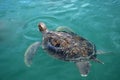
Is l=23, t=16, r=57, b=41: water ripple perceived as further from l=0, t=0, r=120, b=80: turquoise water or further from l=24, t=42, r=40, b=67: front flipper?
l=24, t=42, r=40, b=67: front flipper

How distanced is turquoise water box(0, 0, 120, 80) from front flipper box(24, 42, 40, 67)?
0.45 ft

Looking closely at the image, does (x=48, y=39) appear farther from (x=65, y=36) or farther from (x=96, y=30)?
(x=96, y=30)

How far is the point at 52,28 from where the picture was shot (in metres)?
6.23

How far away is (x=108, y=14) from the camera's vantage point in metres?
6.86

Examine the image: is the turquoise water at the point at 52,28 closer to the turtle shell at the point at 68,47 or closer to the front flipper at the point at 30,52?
the front flipper at the point at 30,52

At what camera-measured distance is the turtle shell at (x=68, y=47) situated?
173 inches

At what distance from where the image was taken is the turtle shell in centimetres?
438

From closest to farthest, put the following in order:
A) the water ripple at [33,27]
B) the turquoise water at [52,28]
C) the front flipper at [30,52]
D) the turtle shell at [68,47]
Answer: the turtle shell at [68,47]
the turquoise water at [52,28]
the front flipper at [30,52]
the water ripple at [33,27]

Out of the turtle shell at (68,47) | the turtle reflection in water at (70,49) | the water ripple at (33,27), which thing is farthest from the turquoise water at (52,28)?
the turtle shell at (68,47)

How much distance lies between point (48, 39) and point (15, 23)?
2.25 metres

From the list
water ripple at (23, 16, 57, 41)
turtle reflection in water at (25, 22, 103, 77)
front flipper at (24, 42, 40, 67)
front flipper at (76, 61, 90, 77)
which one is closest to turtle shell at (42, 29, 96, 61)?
turtle reflection in water at (25, 22, 103, 77)

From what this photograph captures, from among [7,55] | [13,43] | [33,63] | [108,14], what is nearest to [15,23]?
[13,43]

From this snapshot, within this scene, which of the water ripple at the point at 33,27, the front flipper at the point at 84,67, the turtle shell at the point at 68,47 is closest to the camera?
the front flipper at the point at 84,67

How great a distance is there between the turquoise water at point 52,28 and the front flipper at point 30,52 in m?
0.14
